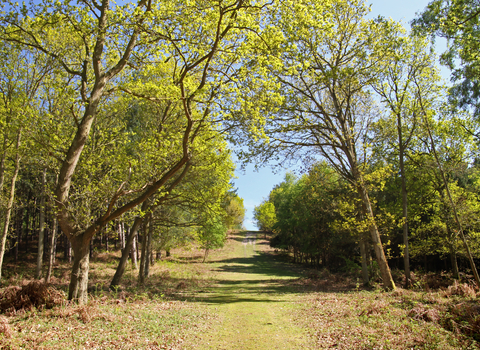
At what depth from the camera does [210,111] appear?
8.41 metres

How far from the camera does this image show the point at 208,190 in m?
13.9

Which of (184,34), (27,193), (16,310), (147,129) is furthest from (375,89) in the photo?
(27,193)

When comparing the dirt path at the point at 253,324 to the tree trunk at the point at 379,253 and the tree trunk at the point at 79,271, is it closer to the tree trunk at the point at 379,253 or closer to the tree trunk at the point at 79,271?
the tree trunk at the point at 79,271

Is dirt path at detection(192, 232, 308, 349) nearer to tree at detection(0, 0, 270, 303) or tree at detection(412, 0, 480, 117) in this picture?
tree at detection(0, 0, 270, 303)

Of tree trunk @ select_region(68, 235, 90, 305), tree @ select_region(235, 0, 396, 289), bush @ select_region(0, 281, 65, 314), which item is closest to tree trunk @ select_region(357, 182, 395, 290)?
tree @ select_region(235, 0, 396, 289)

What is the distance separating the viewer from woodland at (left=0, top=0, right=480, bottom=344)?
7402 millimetres

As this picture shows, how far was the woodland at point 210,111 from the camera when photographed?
24.3 feet

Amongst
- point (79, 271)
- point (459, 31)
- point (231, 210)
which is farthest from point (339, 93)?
point (231, 210)

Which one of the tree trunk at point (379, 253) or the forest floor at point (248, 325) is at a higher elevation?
the tree trunk at point (379, 253)

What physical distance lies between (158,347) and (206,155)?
7453mm

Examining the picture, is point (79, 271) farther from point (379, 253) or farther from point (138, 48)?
point (379, 253)

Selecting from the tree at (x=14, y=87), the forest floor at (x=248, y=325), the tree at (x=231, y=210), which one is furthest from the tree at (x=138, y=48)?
the tree at (x=231, y=210)

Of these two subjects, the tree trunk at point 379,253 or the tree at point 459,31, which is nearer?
the tree at point 459,31

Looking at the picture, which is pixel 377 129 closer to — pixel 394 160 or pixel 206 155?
pixel 394 160
